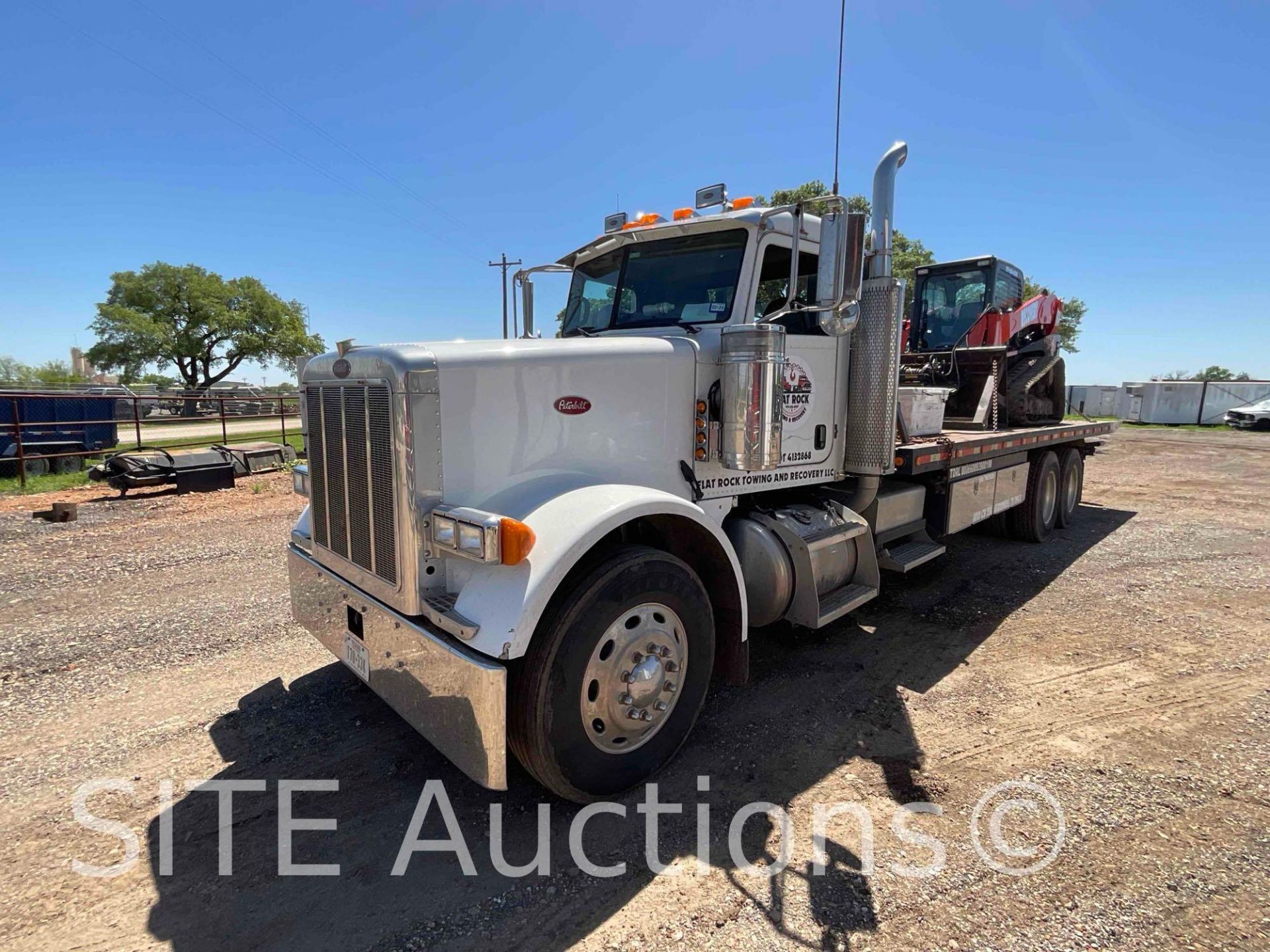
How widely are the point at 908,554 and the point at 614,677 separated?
10.7ft

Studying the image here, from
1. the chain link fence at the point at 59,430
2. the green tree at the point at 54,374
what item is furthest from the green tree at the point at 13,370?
the chain link fence at the point at 59,430

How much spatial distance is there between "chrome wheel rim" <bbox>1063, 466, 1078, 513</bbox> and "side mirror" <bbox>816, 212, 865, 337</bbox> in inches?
275

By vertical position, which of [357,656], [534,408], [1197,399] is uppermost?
[1197,399]

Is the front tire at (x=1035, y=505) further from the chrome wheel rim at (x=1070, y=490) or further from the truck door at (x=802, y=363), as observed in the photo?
the truck door at (x=802, y=363)

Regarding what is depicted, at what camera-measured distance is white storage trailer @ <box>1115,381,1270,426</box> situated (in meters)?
29.6

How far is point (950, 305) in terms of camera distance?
1070 centimetres

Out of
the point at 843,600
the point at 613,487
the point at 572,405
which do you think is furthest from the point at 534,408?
the point at 843,600

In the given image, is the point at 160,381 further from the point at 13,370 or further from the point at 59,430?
the point at 59,430

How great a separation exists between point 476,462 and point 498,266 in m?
25.0

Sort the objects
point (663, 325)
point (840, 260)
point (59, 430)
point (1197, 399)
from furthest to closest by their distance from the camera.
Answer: point (1197, 399)
point (59, 430)
point (663, 325)
point (840, 260)

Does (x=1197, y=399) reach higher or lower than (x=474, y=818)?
higher

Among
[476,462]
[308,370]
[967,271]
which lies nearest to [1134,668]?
[476,462]

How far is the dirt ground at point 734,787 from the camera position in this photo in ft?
7.20

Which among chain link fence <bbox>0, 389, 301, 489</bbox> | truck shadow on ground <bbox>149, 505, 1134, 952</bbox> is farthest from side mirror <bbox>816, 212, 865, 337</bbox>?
chain link fence <bbox>0, 389, 301, 489</bbox>
